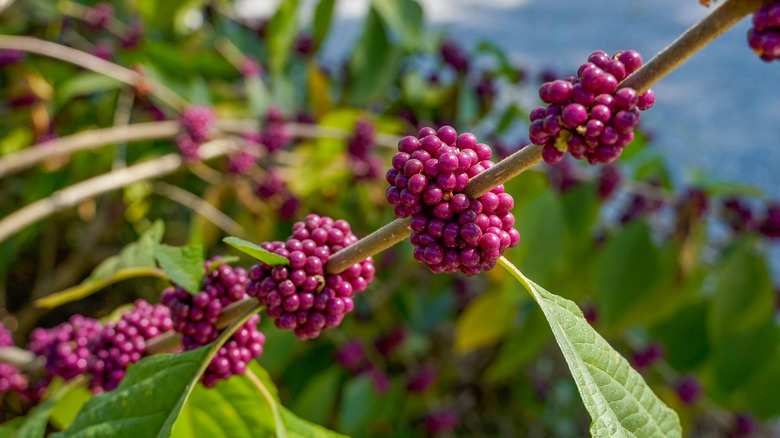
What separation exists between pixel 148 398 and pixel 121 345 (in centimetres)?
16

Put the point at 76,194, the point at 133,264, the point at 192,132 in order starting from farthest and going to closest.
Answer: the point at 192,132 → the point at 76,194 → the point at 133,264

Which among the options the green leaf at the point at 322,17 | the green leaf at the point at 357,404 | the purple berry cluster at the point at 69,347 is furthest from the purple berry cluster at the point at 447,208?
the green leaf at the point at 322,17

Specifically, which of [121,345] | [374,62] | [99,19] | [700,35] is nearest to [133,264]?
[121,345]

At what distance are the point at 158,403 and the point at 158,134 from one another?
1197 millimetres

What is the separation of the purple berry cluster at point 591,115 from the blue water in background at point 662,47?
118 inches

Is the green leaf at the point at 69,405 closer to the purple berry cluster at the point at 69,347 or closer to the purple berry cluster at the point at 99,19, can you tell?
the purple berry cluster at the point at 69,347

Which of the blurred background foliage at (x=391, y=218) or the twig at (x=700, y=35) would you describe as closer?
the twig at (x=700, y=35)

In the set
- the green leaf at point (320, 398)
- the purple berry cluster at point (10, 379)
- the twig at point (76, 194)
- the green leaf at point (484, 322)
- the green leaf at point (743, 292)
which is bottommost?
the green leaf at point (743, 292)

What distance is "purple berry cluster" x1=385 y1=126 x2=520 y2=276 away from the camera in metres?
0.66

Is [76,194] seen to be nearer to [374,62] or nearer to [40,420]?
[40,420]

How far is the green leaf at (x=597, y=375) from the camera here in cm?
66

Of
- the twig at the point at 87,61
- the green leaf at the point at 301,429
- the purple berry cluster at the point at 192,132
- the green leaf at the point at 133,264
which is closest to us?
the green leaf at the point at 301,429

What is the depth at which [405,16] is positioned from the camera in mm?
2148

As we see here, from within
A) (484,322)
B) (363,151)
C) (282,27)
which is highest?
(282,27)
